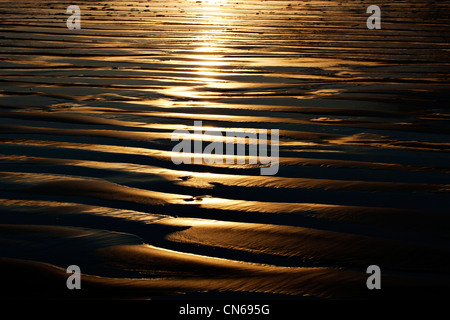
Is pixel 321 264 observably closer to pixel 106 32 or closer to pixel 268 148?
pixel 268 148

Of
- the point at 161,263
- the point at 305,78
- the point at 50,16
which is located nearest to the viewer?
the point at 161,263

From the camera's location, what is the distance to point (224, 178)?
3561 mm

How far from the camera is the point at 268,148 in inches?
162

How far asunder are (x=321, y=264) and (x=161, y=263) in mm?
586

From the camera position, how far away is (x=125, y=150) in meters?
4.07

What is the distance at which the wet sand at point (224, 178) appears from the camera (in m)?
2.53

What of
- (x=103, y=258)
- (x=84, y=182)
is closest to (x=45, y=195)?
(x=84, y=182)

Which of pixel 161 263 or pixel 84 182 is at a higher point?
pixel 84 182

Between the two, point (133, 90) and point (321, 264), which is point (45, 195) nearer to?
point (321, 264)

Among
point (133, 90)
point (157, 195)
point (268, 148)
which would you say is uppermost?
point (133, 90)

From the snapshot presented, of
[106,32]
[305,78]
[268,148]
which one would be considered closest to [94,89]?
[305,78]

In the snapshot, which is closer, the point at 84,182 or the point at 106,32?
the point at 84,182

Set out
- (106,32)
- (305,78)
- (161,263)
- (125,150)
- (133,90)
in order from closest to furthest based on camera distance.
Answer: (161,263) < (125,150) < (133,90) < (305,78) < (106,32)

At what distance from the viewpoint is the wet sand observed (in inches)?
99.7
